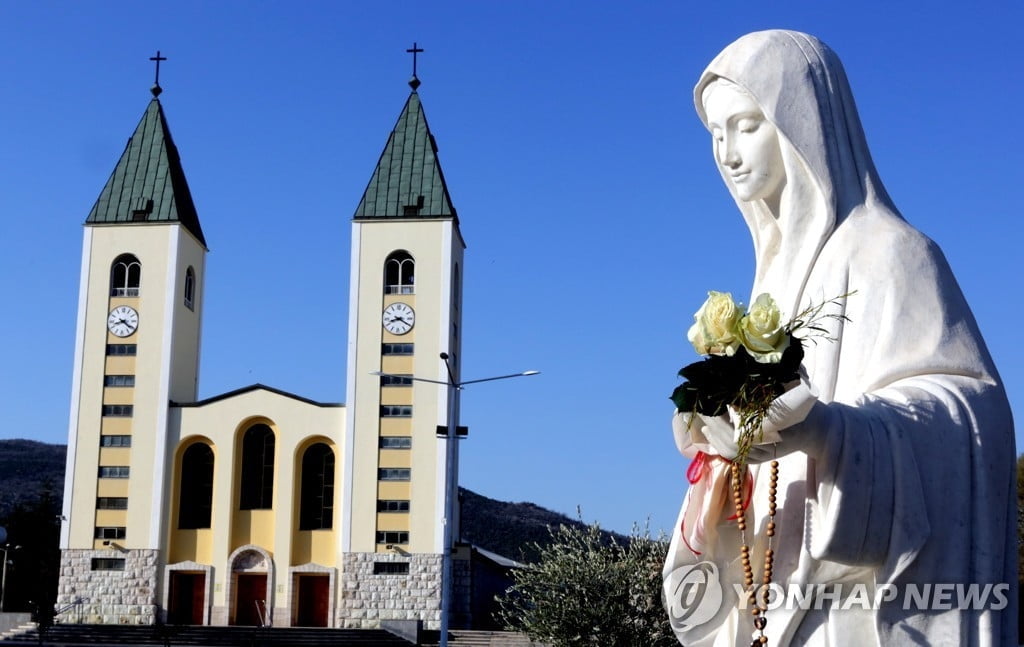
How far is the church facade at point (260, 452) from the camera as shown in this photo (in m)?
49.3

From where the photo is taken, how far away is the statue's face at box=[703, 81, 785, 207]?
12.6ft

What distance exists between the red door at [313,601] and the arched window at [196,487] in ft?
15.0

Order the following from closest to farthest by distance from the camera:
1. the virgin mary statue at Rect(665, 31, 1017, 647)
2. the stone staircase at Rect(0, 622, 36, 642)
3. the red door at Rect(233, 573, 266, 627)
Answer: the virgin mary statue at Rect(665, 31, 1017, 647), the stone staircase at Rect(0, 622, 36, 642), the red door at Rect(233, 573, 266, 627)

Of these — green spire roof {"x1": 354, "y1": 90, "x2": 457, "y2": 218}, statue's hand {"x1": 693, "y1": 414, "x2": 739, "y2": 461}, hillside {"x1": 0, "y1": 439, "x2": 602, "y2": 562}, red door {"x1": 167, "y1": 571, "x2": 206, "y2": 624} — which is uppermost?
green spire roof {"x1": 354, "y1": 90, "x2": 457, "y2": 218}

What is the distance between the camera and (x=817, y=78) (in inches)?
149

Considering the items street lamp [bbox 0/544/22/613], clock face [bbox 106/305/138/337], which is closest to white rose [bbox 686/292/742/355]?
clock face [bbox 106/305/138/337]

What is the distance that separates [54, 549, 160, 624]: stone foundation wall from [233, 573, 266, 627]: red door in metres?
3.04

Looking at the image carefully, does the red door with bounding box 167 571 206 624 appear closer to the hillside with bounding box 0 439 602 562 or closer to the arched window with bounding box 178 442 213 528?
the arched window with bounding box 178 442 213 528

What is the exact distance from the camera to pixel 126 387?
5144cm

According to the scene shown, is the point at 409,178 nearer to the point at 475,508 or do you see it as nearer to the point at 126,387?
the point at 126,387

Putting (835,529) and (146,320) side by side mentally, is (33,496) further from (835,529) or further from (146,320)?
(835,529)

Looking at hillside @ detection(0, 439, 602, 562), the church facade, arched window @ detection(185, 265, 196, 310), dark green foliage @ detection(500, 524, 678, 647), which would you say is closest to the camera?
dark green foliage @ detection(500, 524, 678, 647)

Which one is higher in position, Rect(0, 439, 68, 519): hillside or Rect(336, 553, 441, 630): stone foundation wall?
Rect(0, 439, 68, 519): hillside

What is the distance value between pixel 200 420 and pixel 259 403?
2.29 metres
